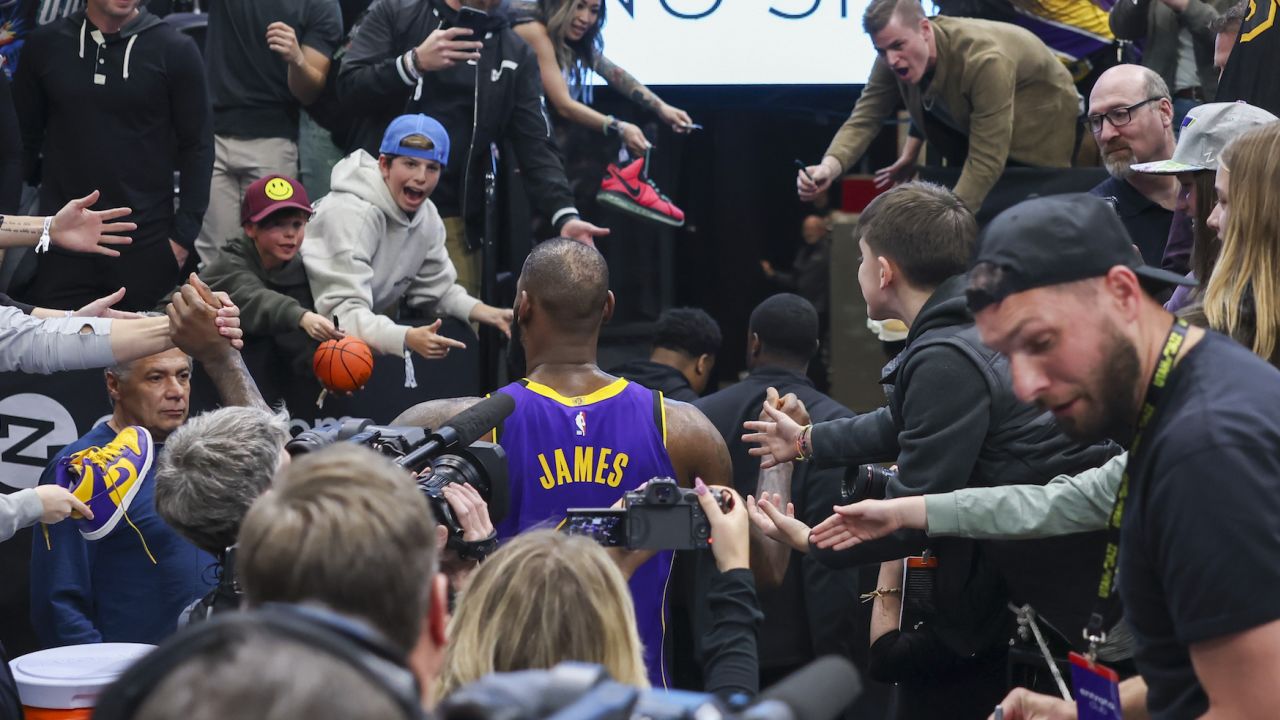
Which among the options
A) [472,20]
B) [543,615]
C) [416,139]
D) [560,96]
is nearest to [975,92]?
[560,96]

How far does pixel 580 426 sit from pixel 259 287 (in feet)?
7.46

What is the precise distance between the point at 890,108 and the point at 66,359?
14.6 ft

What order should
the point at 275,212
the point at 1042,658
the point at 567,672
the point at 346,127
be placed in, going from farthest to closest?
the point at 346,127 < the point at 275,212 < the point at 1042,658 < the point at 567,672

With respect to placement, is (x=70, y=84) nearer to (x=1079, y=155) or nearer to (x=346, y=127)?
(x=346, y=127)

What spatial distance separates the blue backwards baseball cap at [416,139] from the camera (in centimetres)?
605

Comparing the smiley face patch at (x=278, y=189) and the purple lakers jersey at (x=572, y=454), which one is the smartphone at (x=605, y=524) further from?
the smiley face patch at (x=278, y=189)

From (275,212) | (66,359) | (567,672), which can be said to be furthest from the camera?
(275,212)

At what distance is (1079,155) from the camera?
738 cm

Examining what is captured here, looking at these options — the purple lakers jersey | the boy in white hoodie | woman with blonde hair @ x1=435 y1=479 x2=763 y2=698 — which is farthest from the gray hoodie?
woman with blonde hair @ x1=435 y1=479 x2=763 y2=698

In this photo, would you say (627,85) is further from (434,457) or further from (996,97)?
(434,457)

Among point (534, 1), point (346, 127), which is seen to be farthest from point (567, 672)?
point (534, 1)

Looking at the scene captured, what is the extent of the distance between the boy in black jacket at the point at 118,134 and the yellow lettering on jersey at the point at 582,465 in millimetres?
2990

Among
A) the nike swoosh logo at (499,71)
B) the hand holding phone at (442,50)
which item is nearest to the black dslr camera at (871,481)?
the hand holding phone at (442,50)

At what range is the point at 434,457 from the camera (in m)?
3.05
